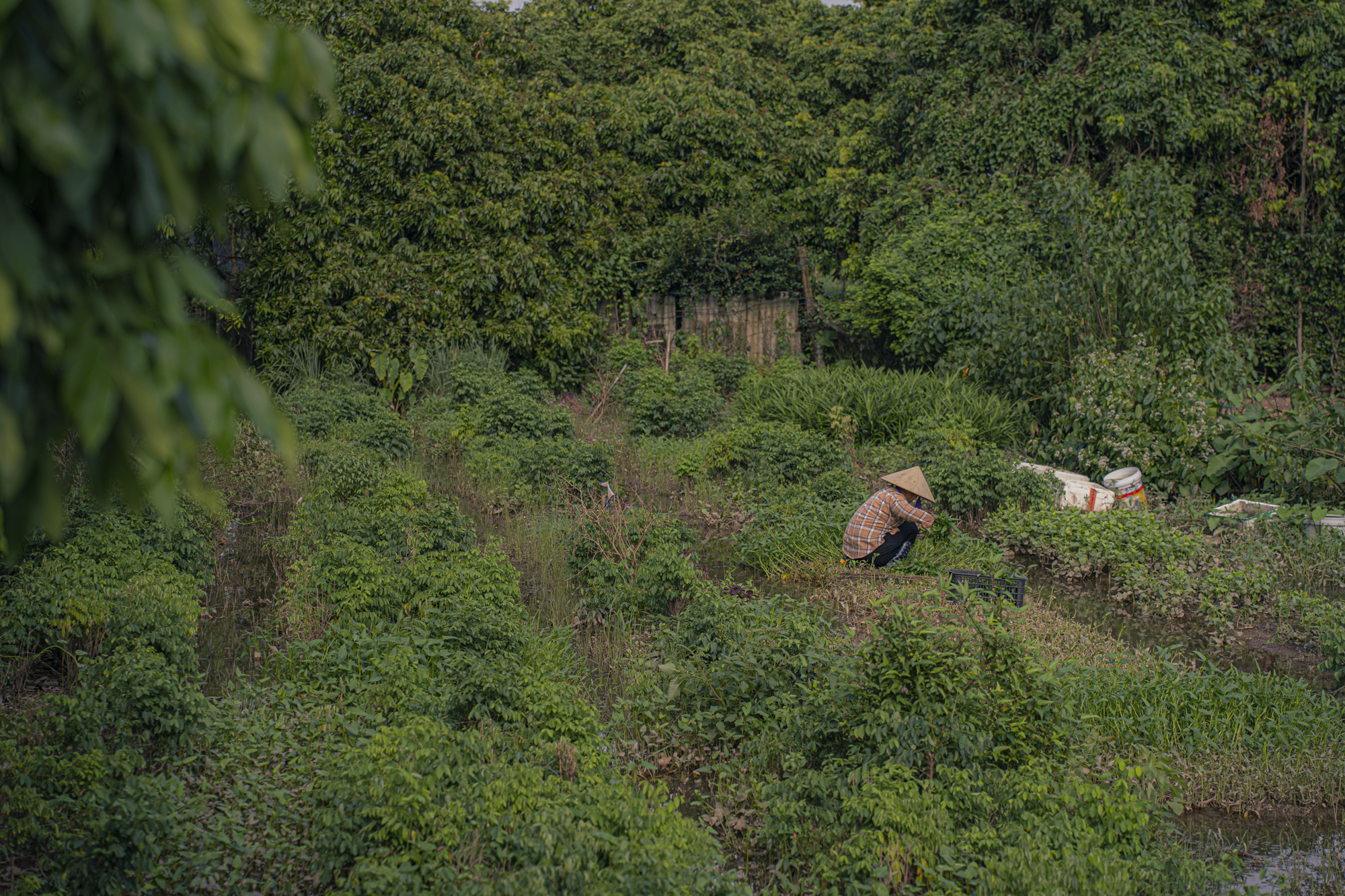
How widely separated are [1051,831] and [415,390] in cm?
1009

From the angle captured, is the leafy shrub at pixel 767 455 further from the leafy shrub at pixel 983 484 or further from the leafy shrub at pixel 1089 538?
the leafy shrub at pixel 1089 538

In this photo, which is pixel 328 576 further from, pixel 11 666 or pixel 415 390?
pixel 415 390

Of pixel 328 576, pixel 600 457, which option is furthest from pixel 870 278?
pixel 328 576

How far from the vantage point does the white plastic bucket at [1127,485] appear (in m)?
8.45

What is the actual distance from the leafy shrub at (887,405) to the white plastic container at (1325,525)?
115 inches

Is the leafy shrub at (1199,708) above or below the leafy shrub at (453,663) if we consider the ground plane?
below

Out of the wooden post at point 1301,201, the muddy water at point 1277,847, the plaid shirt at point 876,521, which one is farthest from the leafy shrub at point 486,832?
the wooden post at point 1301,201

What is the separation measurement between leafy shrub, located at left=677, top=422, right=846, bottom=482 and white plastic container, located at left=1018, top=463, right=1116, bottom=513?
1762mm

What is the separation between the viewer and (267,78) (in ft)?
4.57

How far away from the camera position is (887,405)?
10523 millimetres

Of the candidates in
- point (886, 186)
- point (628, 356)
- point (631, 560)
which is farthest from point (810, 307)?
point (631, 560)

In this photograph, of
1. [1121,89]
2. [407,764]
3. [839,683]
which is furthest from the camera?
[1121,89]

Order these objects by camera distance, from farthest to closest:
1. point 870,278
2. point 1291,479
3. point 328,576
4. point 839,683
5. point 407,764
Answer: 1. point 870,278
2. point 1291,479
3. point 328,576
4. point 839,683
5. point 407,764

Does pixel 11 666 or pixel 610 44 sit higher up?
pixel 610 44
